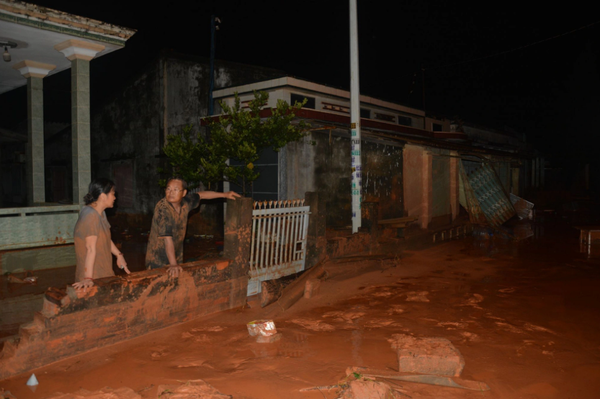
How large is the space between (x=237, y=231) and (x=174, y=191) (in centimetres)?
125

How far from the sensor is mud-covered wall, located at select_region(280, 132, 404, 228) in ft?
38.7

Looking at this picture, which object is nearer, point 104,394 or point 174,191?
point 104,394

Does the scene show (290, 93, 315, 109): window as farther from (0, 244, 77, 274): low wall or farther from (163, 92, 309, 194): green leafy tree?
(0, 244, 77, 274): low wall

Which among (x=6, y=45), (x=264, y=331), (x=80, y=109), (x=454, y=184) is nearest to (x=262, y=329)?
(x=264, y=331)

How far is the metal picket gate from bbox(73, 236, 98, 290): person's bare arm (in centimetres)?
260

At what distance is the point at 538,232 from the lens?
Result: 15.0 metres

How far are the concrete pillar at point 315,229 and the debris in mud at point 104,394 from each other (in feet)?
15.0

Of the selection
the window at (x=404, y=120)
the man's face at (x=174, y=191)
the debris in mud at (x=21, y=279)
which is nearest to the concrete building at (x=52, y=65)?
the debris in mud at (x=21, y=279)

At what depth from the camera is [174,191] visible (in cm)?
487

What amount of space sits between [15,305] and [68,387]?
377 cm

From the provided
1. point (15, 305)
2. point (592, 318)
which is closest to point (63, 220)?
point (15, 305)

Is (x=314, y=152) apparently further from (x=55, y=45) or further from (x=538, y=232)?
(x=538, y=232)

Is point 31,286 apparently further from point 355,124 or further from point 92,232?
point 355,124

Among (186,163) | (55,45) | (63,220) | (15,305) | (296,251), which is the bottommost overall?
(15,305)
